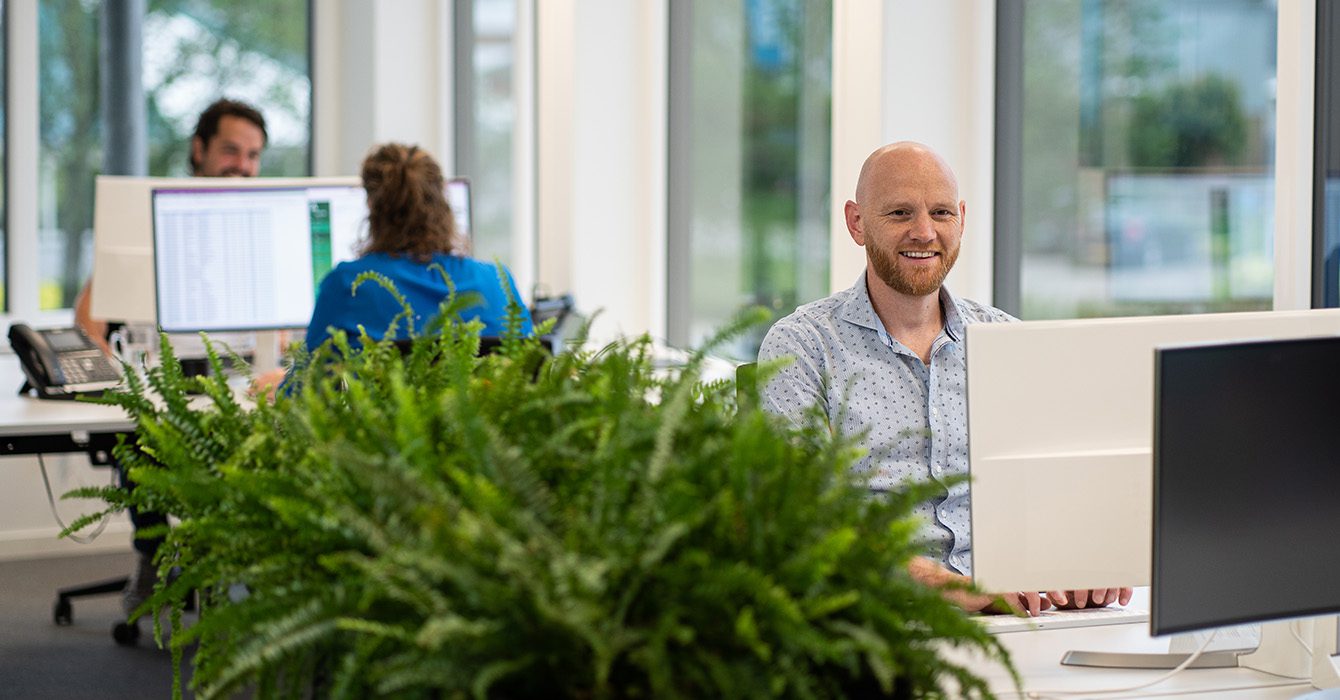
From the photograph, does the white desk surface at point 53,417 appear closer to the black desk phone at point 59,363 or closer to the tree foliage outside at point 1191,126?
the black desk phone at point 59,363

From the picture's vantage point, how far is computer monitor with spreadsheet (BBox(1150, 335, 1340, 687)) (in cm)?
147

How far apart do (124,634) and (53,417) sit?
1035 millimetres

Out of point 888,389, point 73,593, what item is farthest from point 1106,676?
point 73,593

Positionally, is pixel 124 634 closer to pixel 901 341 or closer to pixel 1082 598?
pixel 901 341

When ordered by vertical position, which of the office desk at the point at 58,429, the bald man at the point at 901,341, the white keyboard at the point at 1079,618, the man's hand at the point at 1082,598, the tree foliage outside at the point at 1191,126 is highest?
the tree foliage outside at the point at 1191,126

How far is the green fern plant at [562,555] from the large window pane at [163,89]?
5281 mm

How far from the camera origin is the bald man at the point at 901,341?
235 cm

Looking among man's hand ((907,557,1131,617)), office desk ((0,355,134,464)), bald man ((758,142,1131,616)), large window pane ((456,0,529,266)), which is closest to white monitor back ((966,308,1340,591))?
man's hand ((907,557,1131,617))

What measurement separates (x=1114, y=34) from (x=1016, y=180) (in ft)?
1.46

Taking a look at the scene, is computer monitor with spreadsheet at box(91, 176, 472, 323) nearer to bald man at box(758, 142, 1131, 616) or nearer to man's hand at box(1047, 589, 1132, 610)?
bald man at box(758, 142, 1131, 616)

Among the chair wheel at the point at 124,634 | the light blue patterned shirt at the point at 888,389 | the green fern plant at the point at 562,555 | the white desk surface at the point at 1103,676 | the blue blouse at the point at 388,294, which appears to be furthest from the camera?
the chair wheel at the point at 124,634

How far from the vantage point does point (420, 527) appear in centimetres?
103

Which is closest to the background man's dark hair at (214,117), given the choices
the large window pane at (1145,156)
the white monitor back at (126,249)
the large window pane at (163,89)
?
the white monitor back at (126,249)

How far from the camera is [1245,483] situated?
1521mm
